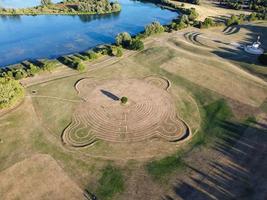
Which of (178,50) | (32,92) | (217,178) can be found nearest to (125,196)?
(217,178)

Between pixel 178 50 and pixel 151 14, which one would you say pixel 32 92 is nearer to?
pixel 178 50

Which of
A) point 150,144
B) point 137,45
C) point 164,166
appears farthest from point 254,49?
point 164,166

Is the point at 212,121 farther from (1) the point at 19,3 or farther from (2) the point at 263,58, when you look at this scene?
(1) the point at 19,3

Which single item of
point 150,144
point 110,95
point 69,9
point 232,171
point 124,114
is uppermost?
point 69,9

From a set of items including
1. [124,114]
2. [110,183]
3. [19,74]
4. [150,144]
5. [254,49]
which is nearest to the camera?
[110,183]

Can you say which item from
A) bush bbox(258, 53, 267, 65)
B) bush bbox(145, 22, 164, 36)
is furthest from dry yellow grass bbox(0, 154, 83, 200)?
bush bbox(145, 22, 164, 36)

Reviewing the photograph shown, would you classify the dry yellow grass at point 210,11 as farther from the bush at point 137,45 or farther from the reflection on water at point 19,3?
the reflection on water at point 19,3
